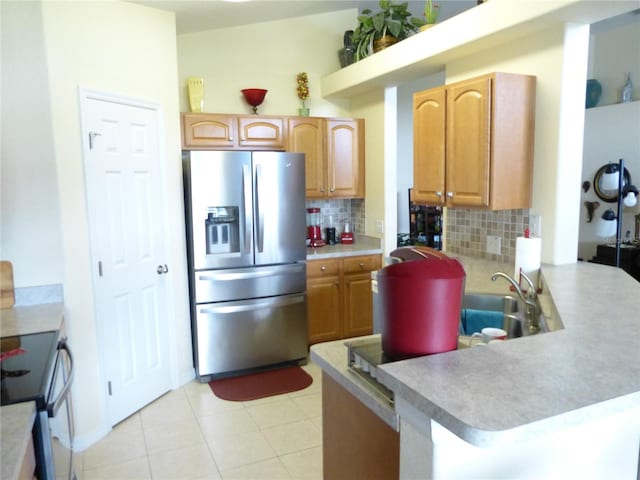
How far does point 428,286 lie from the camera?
3.67ft

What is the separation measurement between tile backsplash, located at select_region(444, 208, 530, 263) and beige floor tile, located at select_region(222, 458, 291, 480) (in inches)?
75.2

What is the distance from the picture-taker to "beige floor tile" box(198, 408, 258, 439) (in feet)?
9.36

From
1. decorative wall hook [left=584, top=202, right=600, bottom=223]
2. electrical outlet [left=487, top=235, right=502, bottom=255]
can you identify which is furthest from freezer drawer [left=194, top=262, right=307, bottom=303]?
decorative wall hook [left=584, top=202, right=600, bottom=223]

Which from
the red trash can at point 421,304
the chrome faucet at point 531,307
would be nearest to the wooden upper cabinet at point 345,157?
the chrome faucet at point 531,307

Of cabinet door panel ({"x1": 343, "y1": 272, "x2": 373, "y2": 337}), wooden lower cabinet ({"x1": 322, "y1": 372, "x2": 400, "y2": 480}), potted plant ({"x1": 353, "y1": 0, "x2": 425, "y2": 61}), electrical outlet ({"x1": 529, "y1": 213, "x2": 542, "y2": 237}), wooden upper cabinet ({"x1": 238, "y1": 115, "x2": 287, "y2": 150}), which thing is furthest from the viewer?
cabinet door panel ({"x1": 343, "y1": 272, "x2": 373, "y2": 337})

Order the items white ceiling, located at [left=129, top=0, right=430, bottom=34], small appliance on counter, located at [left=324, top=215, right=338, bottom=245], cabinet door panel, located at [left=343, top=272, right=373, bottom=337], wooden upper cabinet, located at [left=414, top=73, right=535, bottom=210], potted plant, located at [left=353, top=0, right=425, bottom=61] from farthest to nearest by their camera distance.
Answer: small appliance on counter, located at [left=324, top=215, right=338, bottom=245] → cabinet door panel, located at [left=343, top=272, right=373, bottom=337] → potted plant, located at [left=353, top=0, right=425, bottom=61] → white ceiling, located at [left=129, top=0, right=430, bottom=34] → wooden upper cabinet, located at [left=414, top=73, right=535, bottom=210]

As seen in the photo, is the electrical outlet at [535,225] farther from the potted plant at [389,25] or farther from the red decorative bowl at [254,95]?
the red decorative bowl at [254,95]

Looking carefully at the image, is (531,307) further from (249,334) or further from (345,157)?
(345,157)

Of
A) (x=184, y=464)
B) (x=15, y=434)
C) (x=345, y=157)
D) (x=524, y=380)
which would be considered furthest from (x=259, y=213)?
(x=524, y=380)

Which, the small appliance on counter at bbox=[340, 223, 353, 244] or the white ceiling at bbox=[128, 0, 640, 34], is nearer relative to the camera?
the white ceiling at bbox=[128, 0, 640, 34]

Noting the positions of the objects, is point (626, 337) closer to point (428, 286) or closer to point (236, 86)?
point (428, 286)

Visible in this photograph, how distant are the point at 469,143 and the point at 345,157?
1.77 m

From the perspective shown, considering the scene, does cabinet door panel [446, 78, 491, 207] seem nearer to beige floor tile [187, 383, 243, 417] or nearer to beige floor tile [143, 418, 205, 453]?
beige floor tile [187, 383, 243, 417]

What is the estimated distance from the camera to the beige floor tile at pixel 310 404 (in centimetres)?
307
